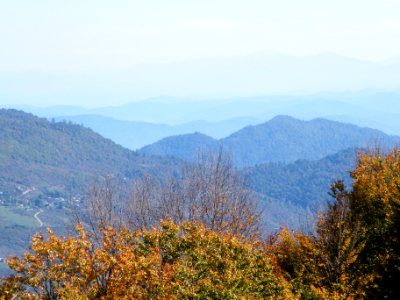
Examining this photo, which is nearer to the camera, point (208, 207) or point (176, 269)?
point (176, 269)

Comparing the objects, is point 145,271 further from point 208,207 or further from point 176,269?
point 208,207

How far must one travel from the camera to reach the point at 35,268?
22062mm

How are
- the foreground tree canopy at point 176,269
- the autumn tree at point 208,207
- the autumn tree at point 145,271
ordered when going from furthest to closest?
the autumn tree at point 208,207 < the foreground tree canopy at point 176,269 < the autumn tree at point 145,271

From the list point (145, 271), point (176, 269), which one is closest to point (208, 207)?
point (176, 269)

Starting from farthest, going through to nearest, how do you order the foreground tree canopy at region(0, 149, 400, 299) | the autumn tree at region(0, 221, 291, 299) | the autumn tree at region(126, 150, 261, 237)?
the autumn tree at region(126, 150, 261, 237), the foreground tree canopy at region(0, 149, 400, 299), the autumn tree at region(0, 221, 291, 299)

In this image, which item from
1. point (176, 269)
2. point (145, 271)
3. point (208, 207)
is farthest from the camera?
point (208, 207)

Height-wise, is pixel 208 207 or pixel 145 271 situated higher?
pixel 145 271

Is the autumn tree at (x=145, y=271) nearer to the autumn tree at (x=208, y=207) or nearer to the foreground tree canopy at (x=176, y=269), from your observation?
the foreground tree canopy at (x=176, y=269)

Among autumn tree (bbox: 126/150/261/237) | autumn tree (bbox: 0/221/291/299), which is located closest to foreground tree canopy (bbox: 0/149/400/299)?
autumn tree (bbox: 0/221/291/299)

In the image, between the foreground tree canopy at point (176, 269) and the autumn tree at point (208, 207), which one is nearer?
the foreground tree canopy at point (176, 269)

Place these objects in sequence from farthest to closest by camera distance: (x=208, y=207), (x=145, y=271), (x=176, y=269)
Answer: (x=208, y=207) → (x=176, y=269) → (x=145, y=271)

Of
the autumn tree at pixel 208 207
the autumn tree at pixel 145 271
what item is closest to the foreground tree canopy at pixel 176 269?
the autumn tree at pixel 145 271

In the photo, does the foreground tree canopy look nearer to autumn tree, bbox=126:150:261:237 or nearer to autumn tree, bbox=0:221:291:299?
autumn tree, bbox=0:221:291:299

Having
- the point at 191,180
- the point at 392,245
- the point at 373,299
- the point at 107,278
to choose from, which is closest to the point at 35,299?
the point at 107,278
